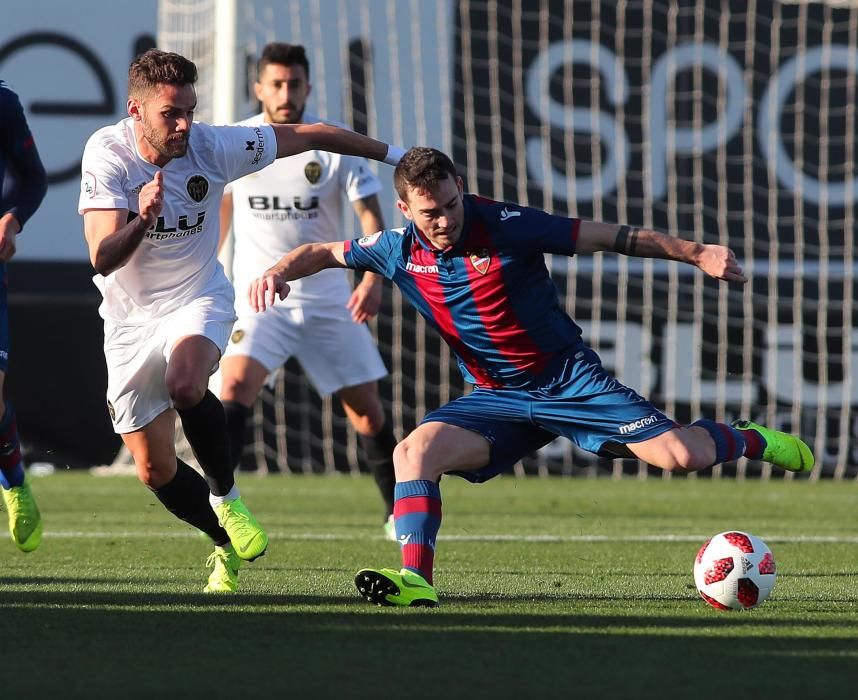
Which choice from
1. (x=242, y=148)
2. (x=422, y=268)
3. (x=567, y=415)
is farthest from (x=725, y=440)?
(x=242, y=148)

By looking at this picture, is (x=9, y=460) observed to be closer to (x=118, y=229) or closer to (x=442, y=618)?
(x=118, y=229)

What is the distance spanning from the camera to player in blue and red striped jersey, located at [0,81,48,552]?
6.25 metres

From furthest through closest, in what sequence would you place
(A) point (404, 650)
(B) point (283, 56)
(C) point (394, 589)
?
(B) point (283, 56) < (C) point (394, 589) < (A) point (404, 650)

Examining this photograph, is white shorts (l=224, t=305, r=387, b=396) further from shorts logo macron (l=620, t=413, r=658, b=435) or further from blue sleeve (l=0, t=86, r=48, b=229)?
shorts logo macron (l=620, t=413, r=658, b=435)

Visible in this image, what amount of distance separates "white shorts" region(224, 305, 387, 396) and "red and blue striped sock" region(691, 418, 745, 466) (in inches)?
98.3

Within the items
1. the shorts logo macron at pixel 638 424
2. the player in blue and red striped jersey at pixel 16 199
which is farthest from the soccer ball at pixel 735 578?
the player in blue and red striped jersey at pixel 16 199

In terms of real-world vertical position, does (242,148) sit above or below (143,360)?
above

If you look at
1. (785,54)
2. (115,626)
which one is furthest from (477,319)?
(785,54)

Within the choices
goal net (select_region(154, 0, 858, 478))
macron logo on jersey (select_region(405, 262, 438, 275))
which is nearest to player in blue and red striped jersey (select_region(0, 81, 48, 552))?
macron logo on jersey (select_region(405, 262, 438, 275))

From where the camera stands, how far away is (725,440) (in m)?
5.40

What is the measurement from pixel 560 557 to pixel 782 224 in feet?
21.6

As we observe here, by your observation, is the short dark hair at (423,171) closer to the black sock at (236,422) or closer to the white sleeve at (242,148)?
the white sleeve at (242,148)

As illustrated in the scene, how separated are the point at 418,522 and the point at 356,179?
9.93 feet

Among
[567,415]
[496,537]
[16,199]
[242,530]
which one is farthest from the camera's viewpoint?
[496,537]
